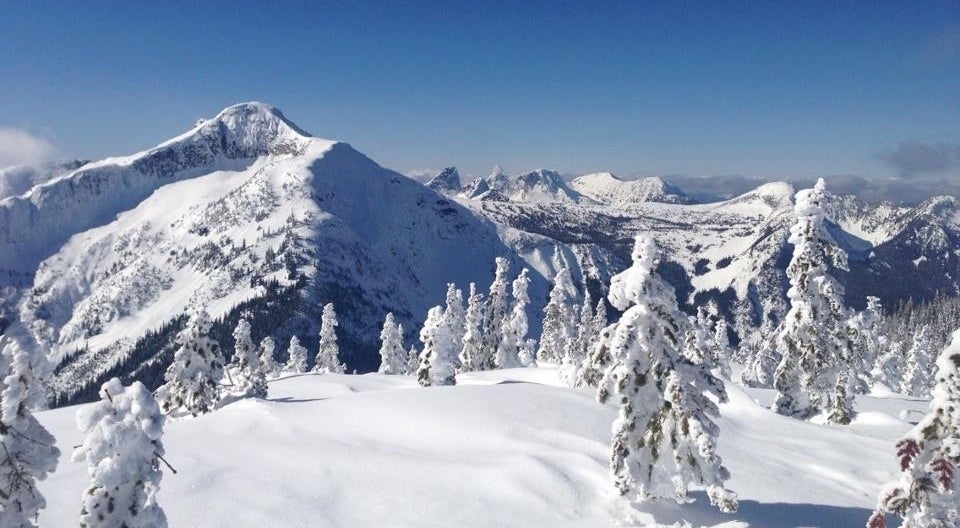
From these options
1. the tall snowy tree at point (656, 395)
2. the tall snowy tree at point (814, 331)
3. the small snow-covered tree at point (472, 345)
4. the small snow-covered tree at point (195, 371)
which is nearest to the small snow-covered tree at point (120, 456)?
the tall snowy tree at point (656, 395)

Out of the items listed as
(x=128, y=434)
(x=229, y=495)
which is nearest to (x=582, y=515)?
(x=229, y=495)

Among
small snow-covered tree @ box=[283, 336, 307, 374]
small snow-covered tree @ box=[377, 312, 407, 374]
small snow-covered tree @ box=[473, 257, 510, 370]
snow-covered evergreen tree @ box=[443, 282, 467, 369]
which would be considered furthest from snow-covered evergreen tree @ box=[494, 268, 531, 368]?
small snow-covered tree @ box=[283, 336, 307, 374]

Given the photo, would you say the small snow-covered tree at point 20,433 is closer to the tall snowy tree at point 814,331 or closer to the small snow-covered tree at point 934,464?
the small snow-covered tree at point 934,464

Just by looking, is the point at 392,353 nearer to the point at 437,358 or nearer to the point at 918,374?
the point at 437,358

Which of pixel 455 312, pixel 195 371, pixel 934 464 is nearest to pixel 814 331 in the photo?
pixel 934 464

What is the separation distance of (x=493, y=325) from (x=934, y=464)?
55.6 m

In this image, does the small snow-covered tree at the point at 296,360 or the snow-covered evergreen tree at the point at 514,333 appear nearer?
the snow-covered evergreen tree at the point at 514,333

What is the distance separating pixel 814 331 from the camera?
3019cm

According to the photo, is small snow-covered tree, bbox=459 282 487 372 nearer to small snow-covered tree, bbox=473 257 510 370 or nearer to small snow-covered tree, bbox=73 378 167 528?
small snow-covered tree, bbox=473 257 510 370

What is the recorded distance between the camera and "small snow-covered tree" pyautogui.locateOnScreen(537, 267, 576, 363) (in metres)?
70.8

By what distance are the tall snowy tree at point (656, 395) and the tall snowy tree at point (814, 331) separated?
17534 millimetres

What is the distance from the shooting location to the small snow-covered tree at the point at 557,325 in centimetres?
7075

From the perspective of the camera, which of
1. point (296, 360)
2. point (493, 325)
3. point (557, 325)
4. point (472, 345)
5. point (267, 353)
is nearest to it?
point (493, 325)

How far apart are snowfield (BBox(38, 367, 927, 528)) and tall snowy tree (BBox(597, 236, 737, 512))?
4.50ft
